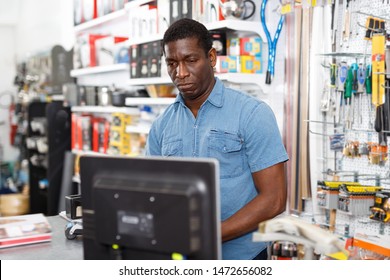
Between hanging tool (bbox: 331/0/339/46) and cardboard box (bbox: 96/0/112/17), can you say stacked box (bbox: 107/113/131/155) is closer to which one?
cardboard box (bbox: 96/0/112/17)

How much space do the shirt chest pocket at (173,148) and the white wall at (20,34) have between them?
208 inches

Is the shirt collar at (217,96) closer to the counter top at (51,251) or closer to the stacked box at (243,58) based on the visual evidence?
the counter top at (51,251)

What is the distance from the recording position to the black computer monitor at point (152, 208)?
1163mm

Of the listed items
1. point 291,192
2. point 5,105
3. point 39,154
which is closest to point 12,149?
point 5,105

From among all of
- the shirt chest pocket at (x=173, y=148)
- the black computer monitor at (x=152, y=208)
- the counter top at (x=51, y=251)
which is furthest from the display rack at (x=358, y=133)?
the black computer monitor at (x=152, y=208)

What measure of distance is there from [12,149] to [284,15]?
5829 millimetres

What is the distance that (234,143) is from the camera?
75.1 inches

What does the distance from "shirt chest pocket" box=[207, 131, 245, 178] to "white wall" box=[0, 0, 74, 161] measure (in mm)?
5457

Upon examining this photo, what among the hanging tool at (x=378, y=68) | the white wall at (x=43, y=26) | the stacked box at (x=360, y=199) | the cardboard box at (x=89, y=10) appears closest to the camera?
the hanging tool at (x=378, y=68)

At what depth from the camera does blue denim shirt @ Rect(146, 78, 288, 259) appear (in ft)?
6.10

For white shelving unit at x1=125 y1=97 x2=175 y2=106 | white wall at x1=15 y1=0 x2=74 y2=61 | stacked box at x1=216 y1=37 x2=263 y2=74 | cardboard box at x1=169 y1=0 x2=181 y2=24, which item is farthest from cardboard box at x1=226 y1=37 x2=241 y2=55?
white wall at x1=15 y1=0 x2=74 y2=61

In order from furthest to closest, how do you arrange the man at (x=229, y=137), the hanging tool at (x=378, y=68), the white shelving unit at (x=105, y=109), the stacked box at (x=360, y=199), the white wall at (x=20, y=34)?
1. the white wall at (x=20, y=34)
2. the white shelving unit at (x=105, y=109)
3. the stacked box at (x=360, y=199)
4. the hanging tool at (x=378, y=68)
5. the man at (x=229, y=137)

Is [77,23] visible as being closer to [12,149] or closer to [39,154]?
[39,154]

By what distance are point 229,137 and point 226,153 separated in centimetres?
6
